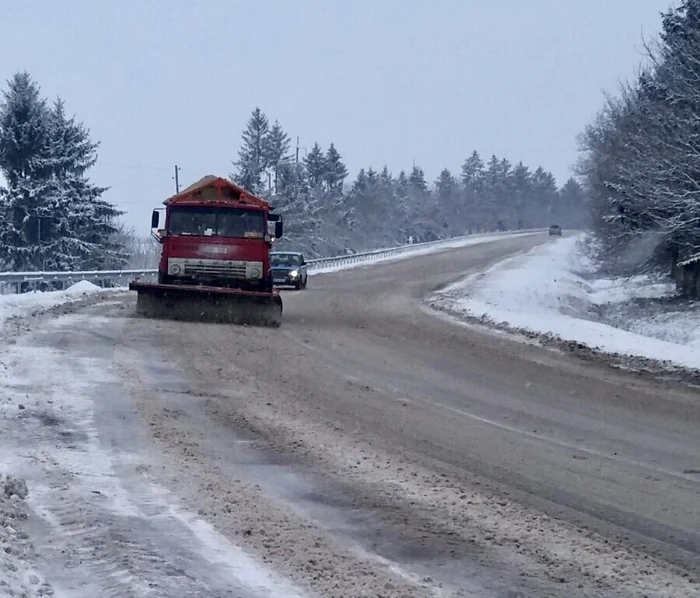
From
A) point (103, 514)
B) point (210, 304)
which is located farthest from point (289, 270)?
point (103, 514)

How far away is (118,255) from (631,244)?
29030 millimetres

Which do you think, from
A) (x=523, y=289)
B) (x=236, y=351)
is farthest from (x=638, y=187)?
(x=236, y=351)

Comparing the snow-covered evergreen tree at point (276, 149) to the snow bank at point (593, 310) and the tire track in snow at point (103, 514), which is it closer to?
the snow bank at point (593, 310)

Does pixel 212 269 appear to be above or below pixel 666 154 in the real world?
below

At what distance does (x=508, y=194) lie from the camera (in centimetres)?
16662

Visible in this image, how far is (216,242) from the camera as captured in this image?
69.6ft

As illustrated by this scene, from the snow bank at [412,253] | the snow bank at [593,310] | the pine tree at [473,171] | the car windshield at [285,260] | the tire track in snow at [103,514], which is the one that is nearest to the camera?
the tire track in snow at [103,514]

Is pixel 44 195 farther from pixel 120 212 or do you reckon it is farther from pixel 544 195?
pixel 544 195

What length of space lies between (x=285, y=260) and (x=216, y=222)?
16320 millimetres

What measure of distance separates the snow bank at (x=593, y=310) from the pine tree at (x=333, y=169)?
47.6 metres

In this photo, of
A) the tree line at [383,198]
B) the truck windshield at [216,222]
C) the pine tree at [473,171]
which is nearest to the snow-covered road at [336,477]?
the truck windshield at [216,222]

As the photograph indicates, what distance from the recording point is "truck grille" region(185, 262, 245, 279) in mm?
21016

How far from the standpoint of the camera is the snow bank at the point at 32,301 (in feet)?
65.7

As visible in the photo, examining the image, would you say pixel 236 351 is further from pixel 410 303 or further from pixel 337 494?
pixel 410 303
